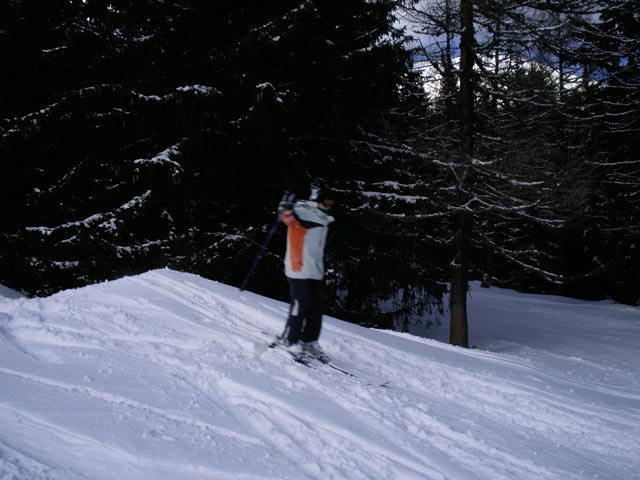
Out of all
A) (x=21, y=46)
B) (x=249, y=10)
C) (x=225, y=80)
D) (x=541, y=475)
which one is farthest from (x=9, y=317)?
(x=21, y=46)

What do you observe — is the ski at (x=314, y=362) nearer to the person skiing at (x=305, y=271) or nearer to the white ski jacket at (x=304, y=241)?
the person skiing at (x=305, y=271)

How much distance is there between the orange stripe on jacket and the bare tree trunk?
5.94 metres

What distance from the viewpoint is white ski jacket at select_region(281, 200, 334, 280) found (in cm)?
536

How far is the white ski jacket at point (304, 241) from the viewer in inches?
211

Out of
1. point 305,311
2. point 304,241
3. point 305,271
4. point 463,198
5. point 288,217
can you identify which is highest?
point 463,198

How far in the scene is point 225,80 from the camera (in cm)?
1085

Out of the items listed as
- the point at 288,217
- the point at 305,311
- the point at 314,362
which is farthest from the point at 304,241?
the point at 314,362

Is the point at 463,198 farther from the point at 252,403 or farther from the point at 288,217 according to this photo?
the point at 252,403

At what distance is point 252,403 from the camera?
3793 millimetres

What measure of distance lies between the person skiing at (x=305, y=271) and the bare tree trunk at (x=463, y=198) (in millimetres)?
5843

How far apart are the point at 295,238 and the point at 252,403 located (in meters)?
2.07

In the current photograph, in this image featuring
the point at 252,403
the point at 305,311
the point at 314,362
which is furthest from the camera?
the point at 305,311

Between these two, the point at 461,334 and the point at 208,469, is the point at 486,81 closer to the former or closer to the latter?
the point at 461,334

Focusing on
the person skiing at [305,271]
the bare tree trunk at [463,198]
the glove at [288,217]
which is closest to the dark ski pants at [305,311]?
the person skiing at [305,271]
